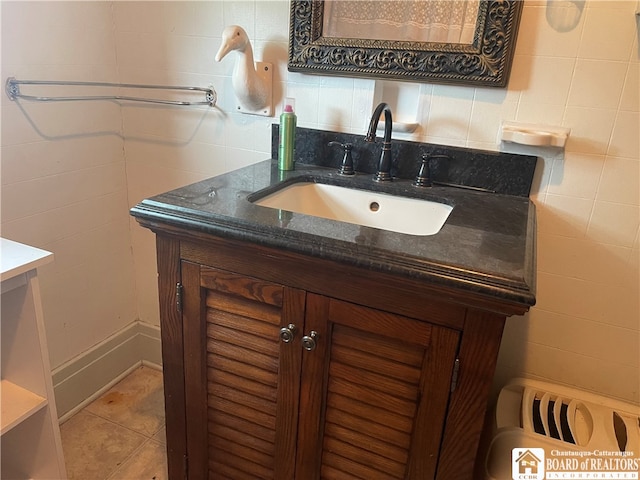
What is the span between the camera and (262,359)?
1.04 metres

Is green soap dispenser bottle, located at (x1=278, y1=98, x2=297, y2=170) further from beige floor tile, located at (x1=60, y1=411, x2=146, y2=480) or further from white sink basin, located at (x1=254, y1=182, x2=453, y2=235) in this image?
beige floor tile, located at (x1=60, y1=411, x2=146, y2=480)

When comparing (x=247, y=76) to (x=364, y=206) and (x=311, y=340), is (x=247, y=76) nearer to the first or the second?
(x=364, y=206)

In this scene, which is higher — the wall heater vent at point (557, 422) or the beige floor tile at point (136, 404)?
the wall heater vent at point (557, 422)

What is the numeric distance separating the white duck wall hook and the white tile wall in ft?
0.10

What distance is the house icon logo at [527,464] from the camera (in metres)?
1.05

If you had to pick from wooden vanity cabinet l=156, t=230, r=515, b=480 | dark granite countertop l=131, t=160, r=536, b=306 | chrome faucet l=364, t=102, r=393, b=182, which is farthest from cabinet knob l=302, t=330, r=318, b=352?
chrome faucet l=364, t=102, r=393, b=182

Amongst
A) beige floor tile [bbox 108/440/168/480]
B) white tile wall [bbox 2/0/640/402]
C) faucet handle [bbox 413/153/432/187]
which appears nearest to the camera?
white tile wall [bbox 2/0/640/402]

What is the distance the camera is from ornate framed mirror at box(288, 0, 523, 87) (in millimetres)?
1143

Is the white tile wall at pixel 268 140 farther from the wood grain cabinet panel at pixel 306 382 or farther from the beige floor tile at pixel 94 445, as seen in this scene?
the wood grain cabinet panel at pixel 306 382

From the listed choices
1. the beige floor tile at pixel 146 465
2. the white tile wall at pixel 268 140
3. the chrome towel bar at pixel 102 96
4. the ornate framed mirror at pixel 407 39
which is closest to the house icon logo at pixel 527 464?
the white tile wall at pixel 268 140

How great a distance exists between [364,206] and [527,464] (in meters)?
0.72

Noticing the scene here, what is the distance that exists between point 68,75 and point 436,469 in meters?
1.53

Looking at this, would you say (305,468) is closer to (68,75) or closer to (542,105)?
(542,105)

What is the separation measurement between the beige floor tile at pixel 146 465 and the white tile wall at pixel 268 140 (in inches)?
17.6
